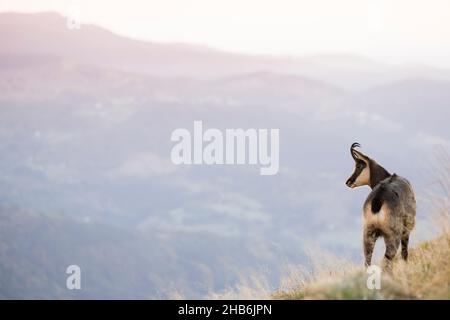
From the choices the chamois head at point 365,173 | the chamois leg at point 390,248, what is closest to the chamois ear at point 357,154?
the chamois head at point 365,173

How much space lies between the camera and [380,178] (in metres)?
16.8

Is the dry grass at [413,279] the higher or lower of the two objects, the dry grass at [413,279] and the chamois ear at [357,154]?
the lower

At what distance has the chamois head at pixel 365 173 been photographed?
55.0 ft

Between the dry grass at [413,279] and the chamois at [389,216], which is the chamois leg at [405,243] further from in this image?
the dry grass at [413,279]

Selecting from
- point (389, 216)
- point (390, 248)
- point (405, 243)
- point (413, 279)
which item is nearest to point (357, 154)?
point (405, 243)

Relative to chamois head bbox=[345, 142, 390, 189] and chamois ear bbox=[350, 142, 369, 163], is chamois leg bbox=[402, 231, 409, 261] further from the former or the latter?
chamois ear bbox=[350, 142, 369, 163]

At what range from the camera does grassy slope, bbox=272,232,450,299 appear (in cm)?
1233

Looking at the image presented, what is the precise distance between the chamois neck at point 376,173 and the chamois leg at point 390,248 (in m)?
1.77

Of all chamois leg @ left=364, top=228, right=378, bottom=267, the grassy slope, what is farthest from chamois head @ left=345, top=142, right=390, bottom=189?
the grassy slope

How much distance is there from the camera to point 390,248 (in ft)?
49.5

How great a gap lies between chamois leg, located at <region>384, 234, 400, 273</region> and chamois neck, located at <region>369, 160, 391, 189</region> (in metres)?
1.77
